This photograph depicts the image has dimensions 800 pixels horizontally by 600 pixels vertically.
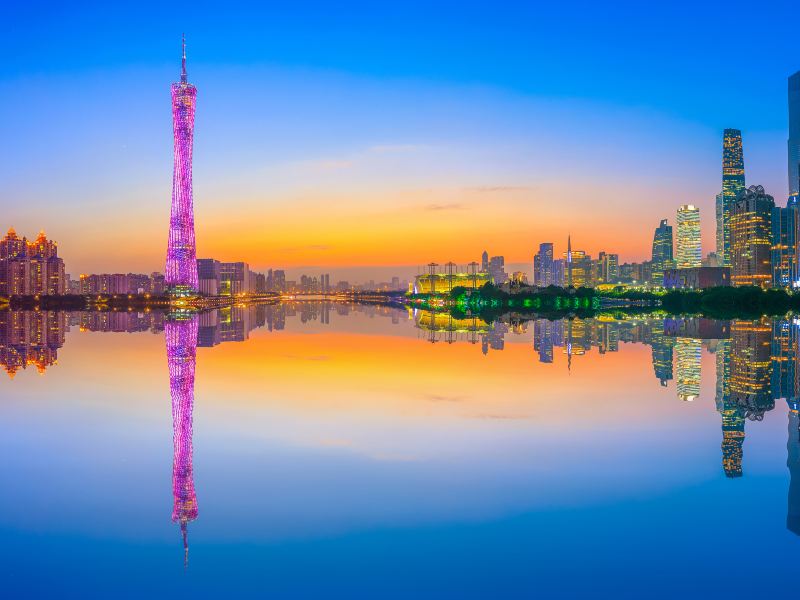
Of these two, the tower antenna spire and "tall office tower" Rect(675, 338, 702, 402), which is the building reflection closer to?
"tall office tower" Rect(675, 338, 702, 402)

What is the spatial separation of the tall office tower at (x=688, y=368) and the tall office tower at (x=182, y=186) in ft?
387

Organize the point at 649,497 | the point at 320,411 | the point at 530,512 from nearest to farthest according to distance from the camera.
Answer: the point at 530,512
the point at 649,497
the point at 320,411

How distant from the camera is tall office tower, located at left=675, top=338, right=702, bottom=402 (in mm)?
25250

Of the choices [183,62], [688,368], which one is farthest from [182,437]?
[183,62]

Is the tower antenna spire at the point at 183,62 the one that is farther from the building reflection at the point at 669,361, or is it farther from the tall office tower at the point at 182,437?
the tall office tower at the point at 182,437

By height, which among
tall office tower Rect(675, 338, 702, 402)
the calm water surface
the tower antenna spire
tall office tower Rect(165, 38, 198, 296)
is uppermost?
the tower antenna spire

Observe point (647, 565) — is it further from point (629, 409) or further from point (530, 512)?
point (629, 409)

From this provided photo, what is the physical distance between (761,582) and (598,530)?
228cm

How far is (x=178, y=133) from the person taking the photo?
491ft

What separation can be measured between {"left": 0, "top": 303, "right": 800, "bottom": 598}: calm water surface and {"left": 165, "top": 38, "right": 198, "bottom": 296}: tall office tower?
126 meters

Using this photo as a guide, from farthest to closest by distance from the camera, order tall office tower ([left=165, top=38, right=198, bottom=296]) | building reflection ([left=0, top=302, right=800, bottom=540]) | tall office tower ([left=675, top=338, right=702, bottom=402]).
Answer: tall office tower ([left=165, top=38, right=198, bottom=296]) < tall office tower ([left=675, top=338, right=702, bottom=402]) < building reflection ([left=0, top=302, right=800, bottom=540])

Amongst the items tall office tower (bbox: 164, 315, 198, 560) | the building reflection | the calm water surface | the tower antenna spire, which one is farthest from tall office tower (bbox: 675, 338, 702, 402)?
the tower antenna spire

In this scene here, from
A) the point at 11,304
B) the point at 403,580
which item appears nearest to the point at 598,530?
the point at 403,580

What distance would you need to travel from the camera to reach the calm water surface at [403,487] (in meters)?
9.57
